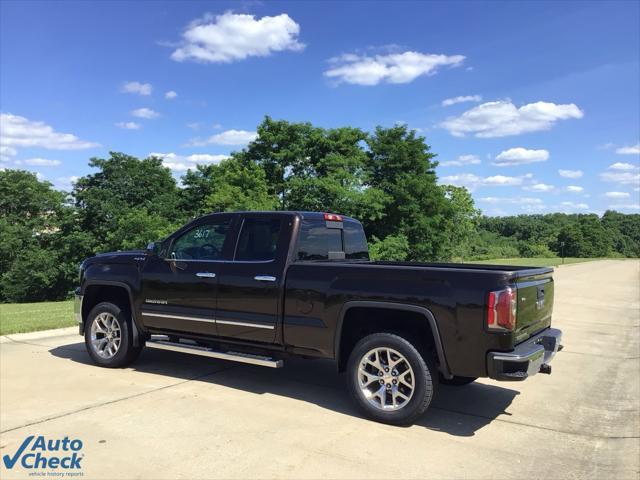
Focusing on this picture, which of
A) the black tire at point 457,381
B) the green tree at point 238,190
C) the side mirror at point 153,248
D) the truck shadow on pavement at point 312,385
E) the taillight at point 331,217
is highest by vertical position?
the green tree at point 238,190

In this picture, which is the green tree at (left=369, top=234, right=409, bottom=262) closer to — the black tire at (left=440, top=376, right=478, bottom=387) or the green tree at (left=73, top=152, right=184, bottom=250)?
the green tree at (left=73, top=152, right=184, bottom=250)

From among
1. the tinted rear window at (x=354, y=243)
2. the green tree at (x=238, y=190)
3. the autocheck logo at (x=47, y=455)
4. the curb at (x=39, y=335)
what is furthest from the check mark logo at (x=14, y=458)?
the green tree at (x=238, y=190)

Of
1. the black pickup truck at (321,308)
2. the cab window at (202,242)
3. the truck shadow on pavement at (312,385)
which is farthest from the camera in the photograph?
the cab window at (202,242)

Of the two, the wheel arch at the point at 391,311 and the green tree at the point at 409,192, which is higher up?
Answer: the green tree at the point at 409,192

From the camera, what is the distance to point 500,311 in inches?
167

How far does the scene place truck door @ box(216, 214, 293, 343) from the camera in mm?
5406

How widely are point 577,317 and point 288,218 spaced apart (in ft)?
33.0

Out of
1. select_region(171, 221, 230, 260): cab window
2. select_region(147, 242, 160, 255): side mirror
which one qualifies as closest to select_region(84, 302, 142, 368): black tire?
select_region(147, 242, 160, 255): side mirror

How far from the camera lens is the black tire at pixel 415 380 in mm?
4590

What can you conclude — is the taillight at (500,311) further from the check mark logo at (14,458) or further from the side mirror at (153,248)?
the side mirror at (153,248)

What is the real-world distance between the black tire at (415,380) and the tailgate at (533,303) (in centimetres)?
85

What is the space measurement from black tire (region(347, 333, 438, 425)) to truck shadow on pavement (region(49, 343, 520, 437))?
9.2 inches

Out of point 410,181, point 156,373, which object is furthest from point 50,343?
point 410,181

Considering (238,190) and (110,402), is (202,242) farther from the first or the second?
(238,190)
